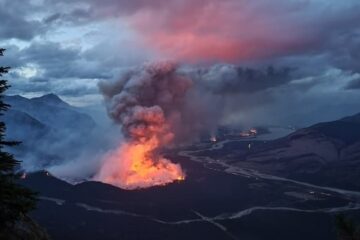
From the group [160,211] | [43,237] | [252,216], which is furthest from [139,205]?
[43,237]

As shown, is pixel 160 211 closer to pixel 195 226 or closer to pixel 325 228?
pixel 195 226

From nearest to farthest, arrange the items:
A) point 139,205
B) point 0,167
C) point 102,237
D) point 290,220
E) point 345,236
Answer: point 0,167
point 345,236
point 102,237
point 290,220
point 139,205

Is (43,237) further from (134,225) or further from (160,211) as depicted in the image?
(160,211)

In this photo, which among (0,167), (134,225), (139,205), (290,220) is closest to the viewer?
(0,167)

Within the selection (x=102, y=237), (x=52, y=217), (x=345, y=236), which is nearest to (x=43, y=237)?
(x=345, y=236)

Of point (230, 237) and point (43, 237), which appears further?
point (230, 237)

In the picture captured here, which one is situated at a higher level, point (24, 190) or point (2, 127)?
point (2, 127)

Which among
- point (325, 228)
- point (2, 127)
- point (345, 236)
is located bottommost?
point (325, 228)

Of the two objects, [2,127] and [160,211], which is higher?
[2,127]

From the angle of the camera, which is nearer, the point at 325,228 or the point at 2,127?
the point at 2,127
